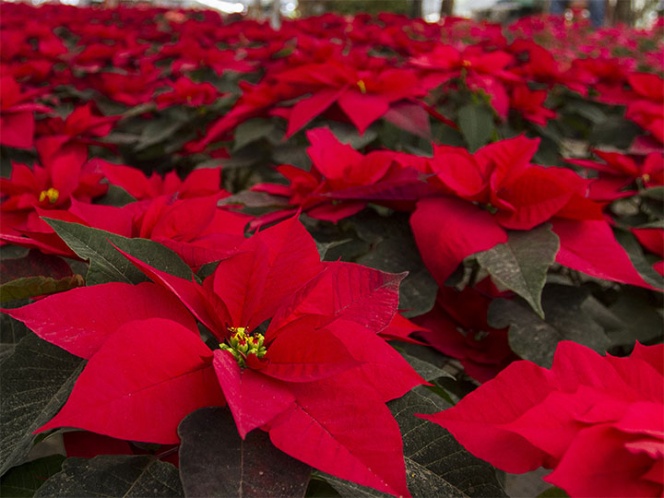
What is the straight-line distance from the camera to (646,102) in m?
1.16

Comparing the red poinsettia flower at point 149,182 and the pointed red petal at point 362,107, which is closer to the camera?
the red poinsettia flower at point 149,182

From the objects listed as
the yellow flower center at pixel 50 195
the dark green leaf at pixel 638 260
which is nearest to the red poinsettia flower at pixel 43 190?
the yellow flower center at pixel 50 195

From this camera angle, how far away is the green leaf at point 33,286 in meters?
0.49

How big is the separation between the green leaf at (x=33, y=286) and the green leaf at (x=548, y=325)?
38 cm

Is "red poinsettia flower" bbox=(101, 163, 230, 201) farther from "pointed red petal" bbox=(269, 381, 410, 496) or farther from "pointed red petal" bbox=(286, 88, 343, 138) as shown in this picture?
"pointed red petal" bbox=(269, 381, 410, 496)

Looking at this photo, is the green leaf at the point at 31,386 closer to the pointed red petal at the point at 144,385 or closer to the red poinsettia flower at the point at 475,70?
the pointed red petal at the point at 144,385

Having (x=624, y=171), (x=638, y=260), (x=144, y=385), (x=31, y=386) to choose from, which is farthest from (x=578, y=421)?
(x=624, y=171)

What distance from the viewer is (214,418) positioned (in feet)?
1.26

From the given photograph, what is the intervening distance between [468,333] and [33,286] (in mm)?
422

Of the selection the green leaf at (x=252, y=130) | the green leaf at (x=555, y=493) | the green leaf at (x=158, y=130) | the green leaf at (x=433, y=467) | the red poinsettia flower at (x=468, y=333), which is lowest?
the red poinsettia flower at (x=468, y=333)

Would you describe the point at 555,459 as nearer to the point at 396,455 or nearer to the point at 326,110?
the point at 396,455

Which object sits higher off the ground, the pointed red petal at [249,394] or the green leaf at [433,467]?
the pointed red petal at [249,394]

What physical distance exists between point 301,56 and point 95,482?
110 centimetres

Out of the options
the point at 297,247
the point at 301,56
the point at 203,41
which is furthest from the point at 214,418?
the point at 203,41
